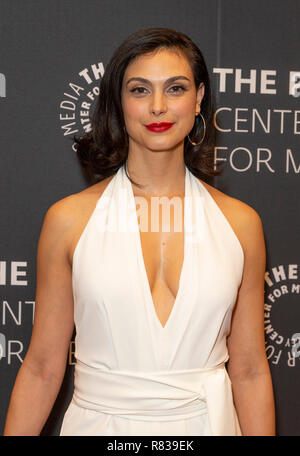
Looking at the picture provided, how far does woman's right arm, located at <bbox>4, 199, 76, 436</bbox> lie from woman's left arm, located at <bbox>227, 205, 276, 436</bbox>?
0.43m

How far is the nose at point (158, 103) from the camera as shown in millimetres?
1430

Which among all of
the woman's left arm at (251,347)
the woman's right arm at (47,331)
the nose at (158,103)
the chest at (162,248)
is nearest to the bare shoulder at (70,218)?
the woman's right arm at (47,331)

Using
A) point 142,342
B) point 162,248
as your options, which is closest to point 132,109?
point 162,248

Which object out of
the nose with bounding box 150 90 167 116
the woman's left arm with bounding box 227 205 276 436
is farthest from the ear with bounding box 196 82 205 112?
the woman's left arm with bounding box 227 205 276 436

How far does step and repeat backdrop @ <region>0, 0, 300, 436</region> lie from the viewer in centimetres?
181

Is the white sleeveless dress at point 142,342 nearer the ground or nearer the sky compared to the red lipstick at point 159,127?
nearer the ground

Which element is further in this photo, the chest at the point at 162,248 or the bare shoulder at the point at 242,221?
the bare shoulder at the point at 242,221

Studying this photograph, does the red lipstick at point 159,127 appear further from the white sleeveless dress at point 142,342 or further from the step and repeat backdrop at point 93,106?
the step and repeat backdrop at point 93,106

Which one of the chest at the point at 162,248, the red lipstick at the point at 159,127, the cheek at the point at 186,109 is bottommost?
the chest at the point at 162,248

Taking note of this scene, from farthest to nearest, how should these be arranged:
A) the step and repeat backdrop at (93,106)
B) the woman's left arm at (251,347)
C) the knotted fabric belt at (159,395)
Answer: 1. the step and repeat backdrop at (93,106)
2. the woman's left arm at (251,347)
3. the knotted fabric belt at (159,395)

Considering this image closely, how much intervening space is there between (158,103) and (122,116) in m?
0.16

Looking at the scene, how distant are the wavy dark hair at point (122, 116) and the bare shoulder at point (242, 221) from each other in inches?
5.0

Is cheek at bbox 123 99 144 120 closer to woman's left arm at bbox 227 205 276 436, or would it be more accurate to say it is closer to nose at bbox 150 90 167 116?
nose at bbox 150 90 167 116

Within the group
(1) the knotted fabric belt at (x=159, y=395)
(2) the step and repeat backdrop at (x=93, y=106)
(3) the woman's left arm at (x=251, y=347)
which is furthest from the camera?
(2) the step and repeat backdrop at (x=93, y=106)
